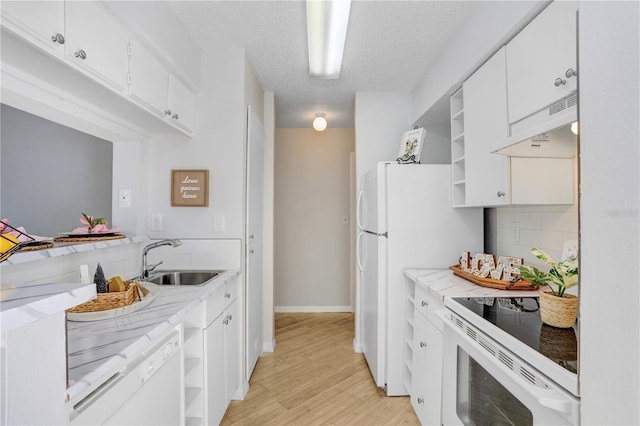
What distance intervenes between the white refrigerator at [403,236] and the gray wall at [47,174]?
70.9 inches

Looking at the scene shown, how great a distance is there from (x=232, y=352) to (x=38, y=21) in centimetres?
191

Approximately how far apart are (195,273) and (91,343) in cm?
121

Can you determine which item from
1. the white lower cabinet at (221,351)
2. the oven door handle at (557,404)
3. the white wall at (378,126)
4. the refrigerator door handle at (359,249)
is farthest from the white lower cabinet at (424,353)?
the white wall at (378,126)

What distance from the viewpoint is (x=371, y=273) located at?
2564 mm

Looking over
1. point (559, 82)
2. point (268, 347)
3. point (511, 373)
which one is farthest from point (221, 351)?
point (559, 82)

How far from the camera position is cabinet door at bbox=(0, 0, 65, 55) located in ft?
3.10

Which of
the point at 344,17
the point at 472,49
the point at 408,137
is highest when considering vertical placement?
the point at 344,17

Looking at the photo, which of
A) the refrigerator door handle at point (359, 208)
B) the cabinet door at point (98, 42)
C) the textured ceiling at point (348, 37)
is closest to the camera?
the cabinet door at point (98, 42)

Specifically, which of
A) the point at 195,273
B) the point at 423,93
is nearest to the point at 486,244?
the point at 423,93

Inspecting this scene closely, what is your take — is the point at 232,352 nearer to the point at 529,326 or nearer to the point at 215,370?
the point at 215,370

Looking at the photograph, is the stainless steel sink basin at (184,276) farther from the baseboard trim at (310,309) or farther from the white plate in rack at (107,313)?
the baseboard trim at (310,309)

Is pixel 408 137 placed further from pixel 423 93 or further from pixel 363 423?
pixel 363 423

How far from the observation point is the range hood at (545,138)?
1197 millimetres

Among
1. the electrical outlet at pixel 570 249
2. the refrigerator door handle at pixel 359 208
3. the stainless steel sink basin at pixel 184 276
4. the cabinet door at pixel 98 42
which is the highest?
the cabinet door at pixel 98 42
